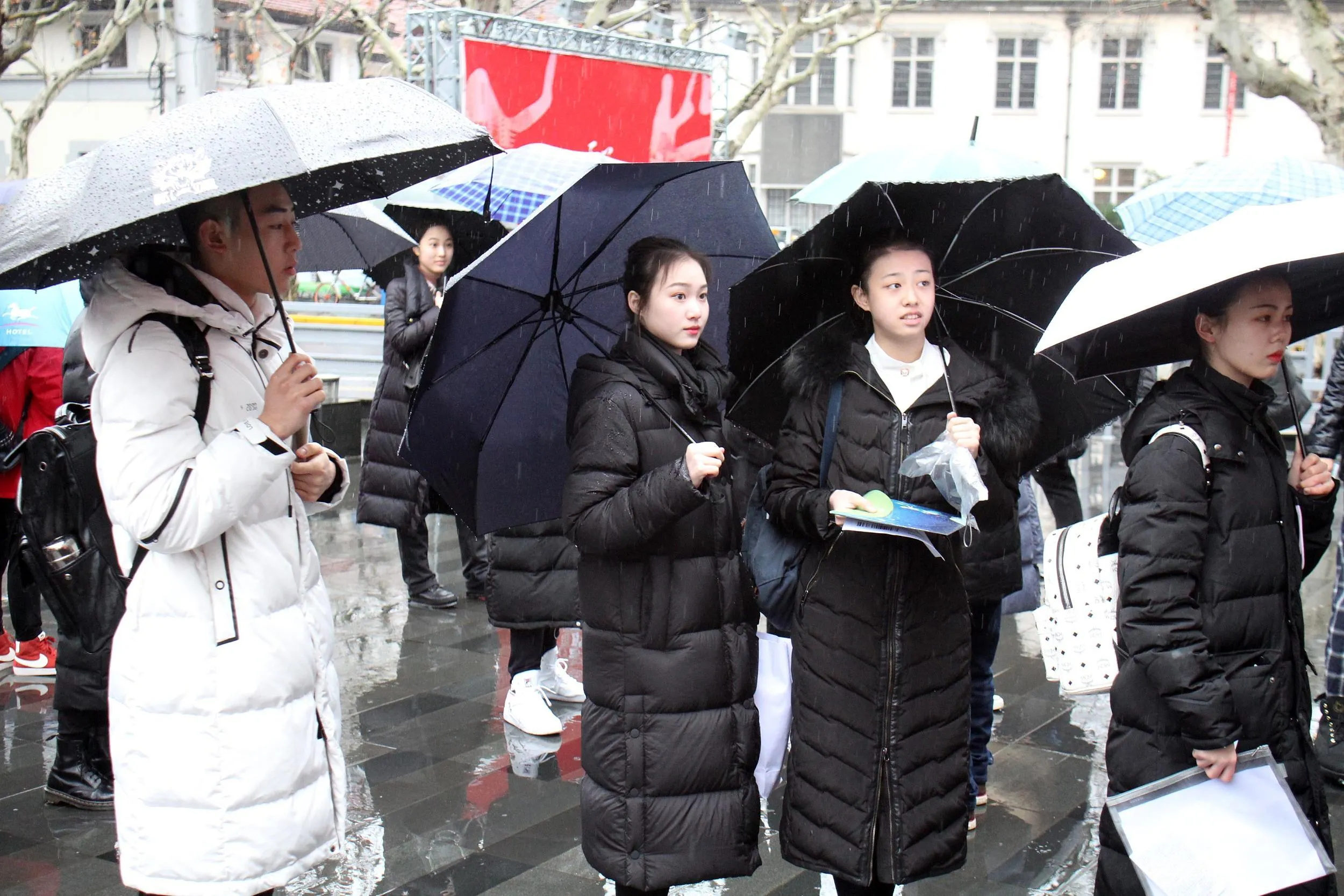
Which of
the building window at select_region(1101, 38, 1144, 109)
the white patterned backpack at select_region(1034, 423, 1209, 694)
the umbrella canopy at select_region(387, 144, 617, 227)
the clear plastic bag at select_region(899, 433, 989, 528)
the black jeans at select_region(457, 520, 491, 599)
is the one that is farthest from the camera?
the building window at select_region(1101, 38, 1144, 109)

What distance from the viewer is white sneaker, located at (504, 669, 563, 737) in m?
5.34

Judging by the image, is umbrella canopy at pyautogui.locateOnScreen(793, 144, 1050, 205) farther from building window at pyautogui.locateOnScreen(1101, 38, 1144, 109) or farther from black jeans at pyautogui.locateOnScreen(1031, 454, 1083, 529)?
building window at pyautogui.locateOnScreen(1101, 38, 1144, 109)

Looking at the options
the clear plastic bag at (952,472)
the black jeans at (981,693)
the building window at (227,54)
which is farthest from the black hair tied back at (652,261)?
the building window at (227,54)

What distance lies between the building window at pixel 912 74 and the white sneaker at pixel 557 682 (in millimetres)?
34219

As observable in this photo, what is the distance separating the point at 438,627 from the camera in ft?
23.3

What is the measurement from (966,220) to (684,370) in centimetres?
82

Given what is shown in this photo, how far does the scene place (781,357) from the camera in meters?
3.49

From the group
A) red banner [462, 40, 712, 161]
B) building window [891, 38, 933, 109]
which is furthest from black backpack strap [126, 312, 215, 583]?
building window [891, 38, 933, 109]

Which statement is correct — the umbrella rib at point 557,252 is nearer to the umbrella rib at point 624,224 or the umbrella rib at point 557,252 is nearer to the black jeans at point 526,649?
the umbrella rib at point 624,224

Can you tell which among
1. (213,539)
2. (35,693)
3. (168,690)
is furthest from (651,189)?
(35,693)

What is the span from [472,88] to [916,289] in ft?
27.9

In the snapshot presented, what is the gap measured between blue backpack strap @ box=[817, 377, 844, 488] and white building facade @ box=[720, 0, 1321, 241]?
33829 mm

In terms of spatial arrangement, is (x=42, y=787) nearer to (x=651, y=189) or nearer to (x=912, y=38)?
(x=651, y=189)

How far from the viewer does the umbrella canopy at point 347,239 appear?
195 inches
